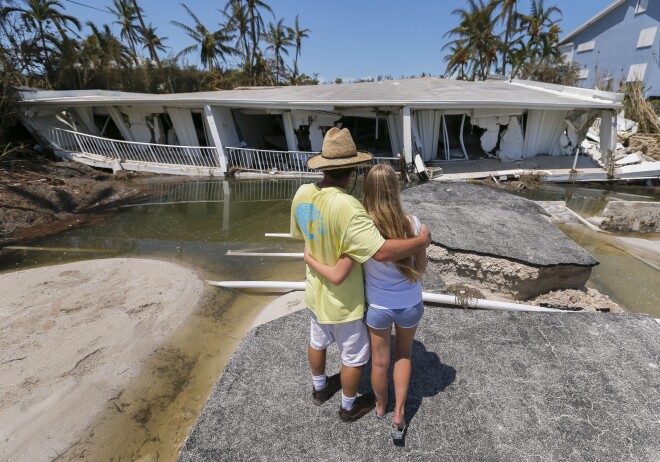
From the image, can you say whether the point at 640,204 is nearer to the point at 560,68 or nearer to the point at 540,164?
the point at 540,164

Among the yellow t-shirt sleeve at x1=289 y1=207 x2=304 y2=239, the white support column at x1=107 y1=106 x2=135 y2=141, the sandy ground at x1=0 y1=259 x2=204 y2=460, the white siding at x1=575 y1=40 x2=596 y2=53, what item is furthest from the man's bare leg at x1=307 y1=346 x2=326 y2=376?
the white siding at x1=575 y1=40 x2=596 y2=53

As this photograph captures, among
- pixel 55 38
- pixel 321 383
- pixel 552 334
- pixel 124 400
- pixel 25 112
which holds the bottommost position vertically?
pixel 124 400

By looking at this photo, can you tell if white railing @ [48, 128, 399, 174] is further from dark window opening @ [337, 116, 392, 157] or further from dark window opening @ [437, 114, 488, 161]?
dark window opening @ [437, 114, 488, 161]

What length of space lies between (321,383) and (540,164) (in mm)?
13832

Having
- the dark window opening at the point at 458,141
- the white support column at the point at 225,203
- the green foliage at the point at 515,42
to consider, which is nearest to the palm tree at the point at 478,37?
the green foliage at the point at 515,42

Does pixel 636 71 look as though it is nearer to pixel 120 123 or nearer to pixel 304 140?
pixel 304 140

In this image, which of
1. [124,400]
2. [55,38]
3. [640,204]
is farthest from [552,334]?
[55,38]

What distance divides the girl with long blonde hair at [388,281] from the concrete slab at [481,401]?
1.60ft

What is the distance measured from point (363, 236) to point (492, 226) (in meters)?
3.96

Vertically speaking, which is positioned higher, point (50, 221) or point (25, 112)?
point (25, 112)

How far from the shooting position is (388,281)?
1840mm

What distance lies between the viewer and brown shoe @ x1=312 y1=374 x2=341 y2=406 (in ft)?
8.20

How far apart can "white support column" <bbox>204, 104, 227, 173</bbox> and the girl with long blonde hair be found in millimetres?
12481

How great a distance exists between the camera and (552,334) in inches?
123
